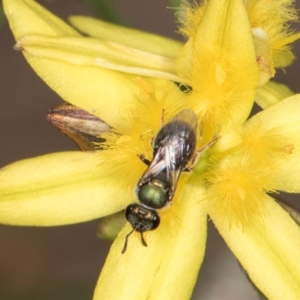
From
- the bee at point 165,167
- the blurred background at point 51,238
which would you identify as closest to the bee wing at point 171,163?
the bee at point 165,167

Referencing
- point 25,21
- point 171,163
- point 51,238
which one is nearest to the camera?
point 171,163

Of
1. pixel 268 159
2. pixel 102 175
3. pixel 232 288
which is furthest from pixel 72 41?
pixel 232 288

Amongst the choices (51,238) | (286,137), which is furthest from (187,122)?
(51,238)

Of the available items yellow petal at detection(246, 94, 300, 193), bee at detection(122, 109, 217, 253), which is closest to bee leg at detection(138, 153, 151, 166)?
bee at detection(122, 109, 217, 253)

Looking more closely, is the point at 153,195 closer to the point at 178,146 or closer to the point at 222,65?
the point at 178,146

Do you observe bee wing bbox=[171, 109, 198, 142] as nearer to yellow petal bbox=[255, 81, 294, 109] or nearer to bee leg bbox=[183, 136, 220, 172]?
bee leg bbox=[183, 136, 220, 172]

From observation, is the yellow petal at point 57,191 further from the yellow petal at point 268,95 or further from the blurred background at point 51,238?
the blurred background at point 51,238
